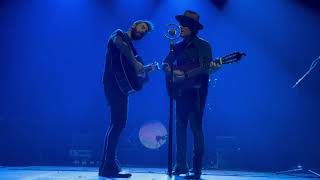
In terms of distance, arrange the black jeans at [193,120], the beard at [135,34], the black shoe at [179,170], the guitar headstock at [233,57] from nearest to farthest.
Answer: the guitar headstock at [233,57], the black jeans at [193,120], the beard at [135,34], the black shoe at [179,170]

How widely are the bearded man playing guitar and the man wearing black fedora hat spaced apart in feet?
1.60

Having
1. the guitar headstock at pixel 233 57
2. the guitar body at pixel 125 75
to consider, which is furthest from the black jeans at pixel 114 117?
the guitar headstock at pixel 233 57

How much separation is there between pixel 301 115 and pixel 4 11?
7.09m

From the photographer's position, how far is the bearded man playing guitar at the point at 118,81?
620cm

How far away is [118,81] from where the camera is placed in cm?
624

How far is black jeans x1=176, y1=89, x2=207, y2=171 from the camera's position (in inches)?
243

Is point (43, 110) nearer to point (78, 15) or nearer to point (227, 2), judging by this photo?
point (78, 15)

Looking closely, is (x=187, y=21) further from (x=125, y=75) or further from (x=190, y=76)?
(x=125, y=75)

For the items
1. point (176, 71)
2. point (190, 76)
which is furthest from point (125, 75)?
point (190, 76)

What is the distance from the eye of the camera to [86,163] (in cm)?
937

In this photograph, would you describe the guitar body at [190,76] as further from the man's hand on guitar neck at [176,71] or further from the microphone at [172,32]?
the microphone at [172,32]

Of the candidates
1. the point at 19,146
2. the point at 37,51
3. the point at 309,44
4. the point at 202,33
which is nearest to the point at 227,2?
the point at 202,33

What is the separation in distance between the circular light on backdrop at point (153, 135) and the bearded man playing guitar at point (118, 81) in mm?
3354

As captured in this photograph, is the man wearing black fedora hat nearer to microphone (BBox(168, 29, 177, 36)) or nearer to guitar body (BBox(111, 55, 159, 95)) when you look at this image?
microphone (BBox(168, 29, 177, 36))
